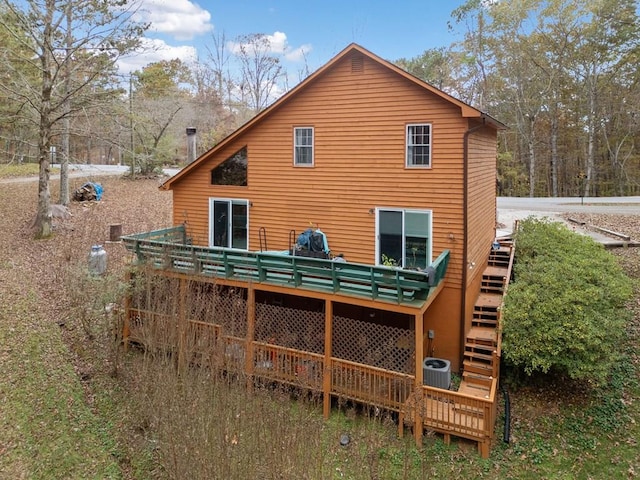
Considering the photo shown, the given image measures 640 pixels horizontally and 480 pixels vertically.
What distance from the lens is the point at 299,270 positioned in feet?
34.5

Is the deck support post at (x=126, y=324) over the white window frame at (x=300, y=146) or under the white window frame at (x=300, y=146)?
under

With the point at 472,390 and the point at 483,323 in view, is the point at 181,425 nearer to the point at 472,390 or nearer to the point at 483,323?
the point at 472,390

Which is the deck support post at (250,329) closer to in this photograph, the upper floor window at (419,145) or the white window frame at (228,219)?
the white window frame at (228,219)

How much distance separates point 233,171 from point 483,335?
8.26m

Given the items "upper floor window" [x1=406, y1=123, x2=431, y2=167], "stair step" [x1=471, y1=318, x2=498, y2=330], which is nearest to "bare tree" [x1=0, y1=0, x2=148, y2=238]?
"upper floor window" [x1=406, y1=123, x2=431, y2=167]

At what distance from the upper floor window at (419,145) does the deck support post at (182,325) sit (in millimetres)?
6422

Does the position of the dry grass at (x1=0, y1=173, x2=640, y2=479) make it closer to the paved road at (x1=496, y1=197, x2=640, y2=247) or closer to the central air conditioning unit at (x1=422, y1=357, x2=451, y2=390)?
the central air conditioning unit at (x1=422, y1=357, x2=451, y2=390)

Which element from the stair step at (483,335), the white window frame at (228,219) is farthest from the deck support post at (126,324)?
the stair step at (483,335)

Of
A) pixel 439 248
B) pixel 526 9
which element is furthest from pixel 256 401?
pixel 526 9

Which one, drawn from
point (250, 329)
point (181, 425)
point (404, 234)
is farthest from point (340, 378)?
point (181, 425)

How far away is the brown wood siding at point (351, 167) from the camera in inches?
424

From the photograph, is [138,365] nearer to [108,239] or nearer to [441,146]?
[441,146]

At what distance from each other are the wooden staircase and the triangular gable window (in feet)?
24.8

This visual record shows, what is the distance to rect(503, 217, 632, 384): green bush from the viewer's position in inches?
374
